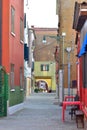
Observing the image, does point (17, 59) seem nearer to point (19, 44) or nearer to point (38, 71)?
point (19, 44)

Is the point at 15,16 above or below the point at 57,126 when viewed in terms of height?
above

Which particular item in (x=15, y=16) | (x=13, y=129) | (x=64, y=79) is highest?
(x=15, y=16)


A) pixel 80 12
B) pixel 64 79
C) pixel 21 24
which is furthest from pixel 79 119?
pixel 64 79

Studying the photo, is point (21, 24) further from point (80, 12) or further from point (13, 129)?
point (80, 12)

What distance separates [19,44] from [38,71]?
81586 mm

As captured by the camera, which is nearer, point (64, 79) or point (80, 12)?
point (80, 12)

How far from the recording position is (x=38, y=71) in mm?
116438

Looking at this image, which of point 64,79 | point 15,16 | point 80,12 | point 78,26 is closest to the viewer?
point 80,12

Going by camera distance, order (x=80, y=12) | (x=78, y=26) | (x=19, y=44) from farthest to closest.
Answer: (x=19, y=44) → (x=78, y=26) → (x=80, y=12)

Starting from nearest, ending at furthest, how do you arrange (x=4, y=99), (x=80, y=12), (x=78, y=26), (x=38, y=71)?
(x=80, y=12), (x=78, y=26), (x=4, y=99), (x=38, y=71)

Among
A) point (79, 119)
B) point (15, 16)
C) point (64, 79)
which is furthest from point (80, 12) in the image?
point (64, 79)

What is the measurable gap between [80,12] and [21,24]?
69.8ft

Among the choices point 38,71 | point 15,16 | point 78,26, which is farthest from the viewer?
point 38,71

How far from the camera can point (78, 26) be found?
A: 1922cm
